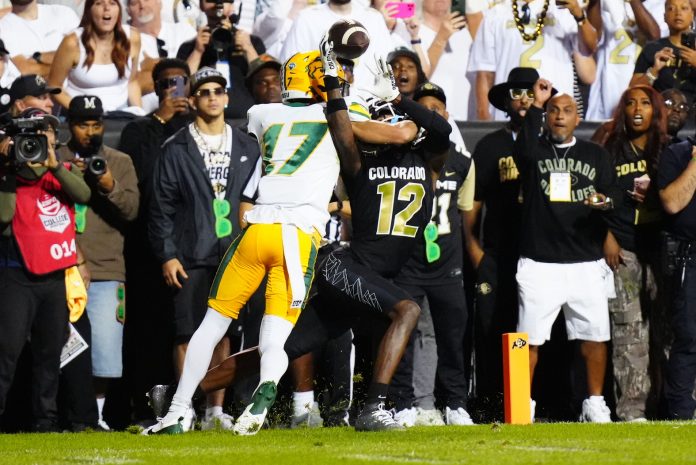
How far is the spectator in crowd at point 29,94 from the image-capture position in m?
9.78

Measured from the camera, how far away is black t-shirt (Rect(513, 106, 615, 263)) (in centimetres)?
982

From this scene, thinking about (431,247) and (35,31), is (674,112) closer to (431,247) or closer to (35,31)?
(431,247)

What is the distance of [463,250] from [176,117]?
237 centimetres

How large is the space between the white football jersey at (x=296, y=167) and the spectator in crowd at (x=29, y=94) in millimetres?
2647

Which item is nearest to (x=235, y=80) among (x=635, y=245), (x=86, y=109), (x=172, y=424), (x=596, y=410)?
(x=86, y=109)

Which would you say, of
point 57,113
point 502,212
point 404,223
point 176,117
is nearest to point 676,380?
point 502,212

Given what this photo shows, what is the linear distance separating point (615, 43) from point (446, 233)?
309 cm

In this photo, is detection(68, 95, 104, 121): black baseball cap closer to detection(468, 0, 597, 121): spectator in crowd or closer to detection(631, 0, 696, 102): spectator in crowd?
detection(468, 0, 597, 121): spectator in crowd

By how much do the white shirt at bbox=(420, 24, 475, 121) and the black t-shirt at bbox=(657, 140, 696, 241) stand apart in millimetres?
2629

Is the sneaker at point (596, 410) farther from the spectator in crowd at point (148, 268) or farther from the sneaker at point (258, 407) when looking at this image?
the sneaker at point (258, 407)

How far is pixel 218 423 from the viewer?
29.1 feet

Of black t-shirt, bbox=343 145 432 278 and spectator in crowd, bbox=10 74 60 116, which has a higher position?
spectator in crowd, bbox=10 74 60 116

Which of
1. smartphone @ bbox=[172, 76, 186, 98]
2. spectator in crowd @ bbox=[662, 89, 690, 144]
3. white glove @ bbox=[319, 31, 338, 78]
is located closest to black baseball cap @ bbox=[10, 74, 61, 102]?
smartphone @ bbox=[172, 76, 186, 98]

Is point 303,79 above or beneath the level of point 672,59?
beneath
